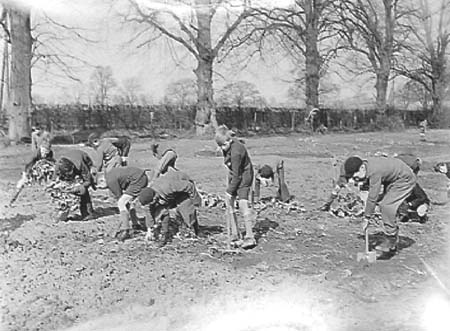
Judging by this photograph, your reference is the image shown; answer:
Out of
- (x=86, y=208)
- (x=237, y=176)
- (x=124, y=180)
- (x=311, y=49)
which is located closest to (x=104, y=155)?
(x=86, y=208)

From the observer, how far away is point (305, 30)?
12.1 feet

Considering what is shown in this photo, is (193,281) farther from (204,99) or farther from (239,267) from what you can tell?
(204,99)

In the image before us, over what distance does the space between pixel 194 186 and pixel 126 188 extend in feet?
1.19

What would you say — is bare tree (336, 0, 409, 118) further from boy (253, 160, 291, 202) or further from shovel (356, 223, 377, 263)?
boy (253, 160, 291, 202)

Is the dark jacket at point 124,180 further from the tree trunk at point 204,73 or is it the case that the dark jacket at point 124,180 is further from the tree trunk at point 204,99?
the tree trunk at point 204,99

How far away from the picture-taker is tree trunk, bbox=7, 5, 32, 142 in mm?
4988

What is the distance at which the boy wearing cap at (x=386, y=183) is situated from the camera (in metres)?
2.59

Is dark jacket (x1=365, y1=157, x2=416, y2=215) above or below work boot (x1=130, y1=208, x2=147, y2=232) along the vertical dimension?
above

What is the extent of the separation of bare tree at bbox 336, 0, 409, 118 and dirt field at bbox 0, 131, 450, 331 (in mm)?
392

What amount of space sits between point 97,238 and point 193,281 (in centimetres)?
96

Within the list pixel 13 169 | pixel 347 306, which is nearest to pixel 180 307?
pixel 347 306

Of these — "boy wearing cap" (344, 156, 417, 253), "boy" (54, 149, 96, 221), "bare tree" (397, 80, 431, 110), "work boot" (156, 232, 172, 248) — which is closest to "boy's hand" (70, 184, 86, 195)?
"boy" (54, 149, 96, 221)

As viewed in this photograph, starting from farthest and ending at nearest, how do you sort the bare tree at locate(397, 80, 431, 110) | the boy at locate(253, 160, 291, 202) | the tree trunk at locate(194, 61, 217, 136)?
the tree trunk at locate(194, 61, 217, 136) → the boy at locate(253, 160, 291, 202) → the bare tree at locate(397, 80, 431, 110)

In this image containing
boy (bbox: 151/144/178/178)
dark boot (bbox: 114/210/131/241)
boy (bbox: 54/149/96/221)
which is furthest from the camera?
boy (bbox: 54/149/96/221)
